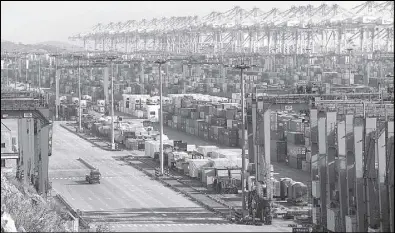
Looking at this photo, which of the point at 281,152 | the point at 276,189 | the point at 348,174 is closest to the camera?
the point at 348,174

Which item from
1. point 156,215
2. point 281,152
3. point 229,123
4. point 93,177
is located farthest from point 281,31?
point 156,215

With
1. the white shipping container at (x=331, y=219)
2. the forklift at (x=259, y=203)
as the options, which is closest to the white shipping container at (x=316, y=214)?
the white shipping container at (x=331, y=219)

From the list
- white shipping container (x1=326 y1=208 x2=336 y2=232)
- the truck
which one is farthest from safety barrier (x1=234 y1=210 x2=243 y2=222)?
the truck

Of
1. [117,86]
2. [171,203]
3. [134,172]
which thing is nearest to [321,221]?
[171,203]

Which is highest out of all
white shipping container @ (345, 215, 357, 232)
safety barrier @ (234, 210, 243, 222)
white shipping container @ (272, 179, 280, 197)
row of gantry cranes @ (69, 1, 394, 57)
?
row of gantry cranes @ (69, 1, 394, 57)

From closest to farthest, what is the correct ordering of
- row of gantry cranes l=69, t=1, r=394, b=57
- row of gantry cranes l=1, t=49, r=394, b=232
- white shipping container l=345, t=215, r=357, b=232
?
row of gantry cranes l=1, t=49, r=394, b=232 → white shipping container l=345, t=215, r=357, b=232 → row of gantry cranes l=69, t=1, r=394, b=57

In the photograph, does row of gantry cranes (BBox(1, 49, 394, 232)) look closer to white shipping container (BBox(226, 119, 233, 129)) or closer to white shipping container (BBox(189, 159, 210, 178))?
white shipping container (BBox(189, 159, 210, 178))

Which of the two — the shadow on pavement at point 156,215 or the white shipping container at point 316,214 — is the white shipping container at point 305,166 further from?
the white shipping container at point 316,214

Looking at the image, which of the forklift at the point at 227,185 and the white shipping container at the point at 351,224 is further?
the forklift at the point at 227,185

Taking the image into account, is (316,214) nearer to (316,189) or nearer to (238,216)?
(316,189)
